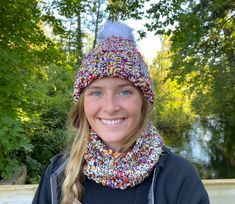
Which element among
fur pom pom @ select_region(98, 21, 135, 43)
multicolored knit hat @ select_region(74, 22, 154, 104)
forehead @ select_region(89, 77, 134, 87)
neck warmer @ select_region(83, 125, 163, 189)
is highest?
fur pom pom @ select_region(98, 21, 135, 43)

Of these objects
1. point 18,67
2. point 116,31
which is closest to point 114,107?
point 116,31

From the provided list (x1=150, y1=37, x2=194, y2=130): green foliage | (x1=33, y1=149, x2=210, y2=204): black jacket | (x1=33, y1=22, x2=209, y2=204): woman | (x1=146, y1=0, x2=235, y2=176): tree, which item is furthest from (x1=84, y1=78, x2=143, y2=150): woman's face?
(x1=150, y1=37, x2=194, y2=130): green foliage

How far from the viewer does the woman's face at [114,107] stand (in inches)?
53.4

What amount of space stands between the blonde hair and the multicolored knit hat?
60 millimetres

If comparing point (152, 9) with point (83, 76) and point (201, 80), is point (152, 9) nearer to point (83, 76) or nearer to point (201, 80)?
point (83, 76)

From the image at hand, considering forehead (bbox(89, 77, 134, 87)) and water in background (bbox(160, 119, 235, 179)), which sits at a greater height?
forehead (bbox(89, 77, 134, 87))

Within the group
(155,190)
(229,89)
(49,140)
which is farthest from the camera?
(229,89)

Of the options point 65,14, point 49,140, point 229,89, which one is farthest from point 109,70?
point 229,89

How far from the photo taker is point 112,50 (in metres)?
1.40

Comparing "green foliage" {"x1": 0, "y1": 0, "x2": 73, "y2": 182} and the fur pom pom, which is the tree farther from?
the fur pom pom

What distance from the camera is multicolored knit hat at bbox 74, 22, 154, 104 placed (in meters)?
1.35

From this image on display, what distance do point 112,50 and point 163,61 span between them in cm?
2359

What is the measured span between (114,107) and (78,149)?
0.87ft

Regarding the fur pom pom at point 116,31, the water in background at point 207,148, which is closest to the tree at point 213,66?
the water in background at point 207,148
